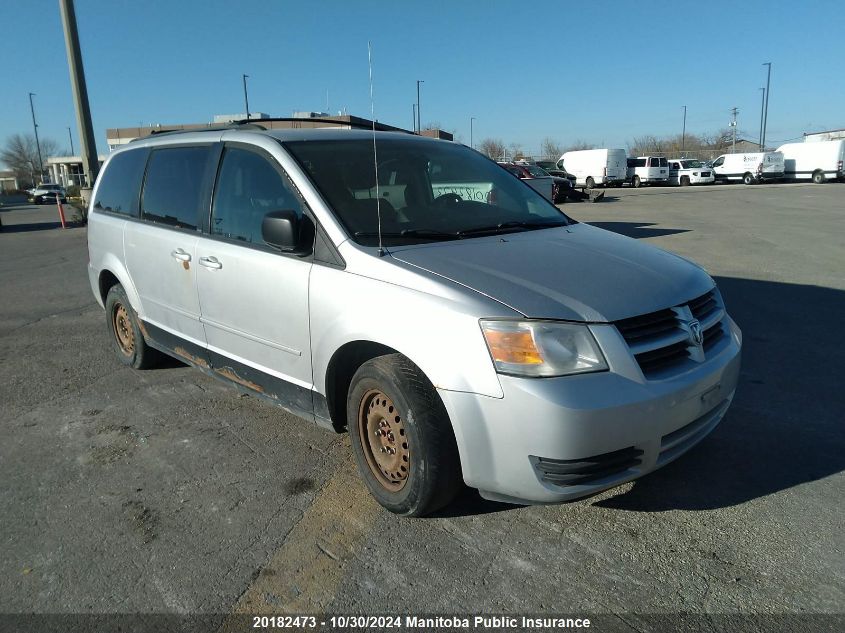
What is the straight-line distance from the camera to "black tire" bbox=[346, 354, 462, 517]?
2654mm

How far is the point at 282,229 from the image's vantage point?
3070 millimetres

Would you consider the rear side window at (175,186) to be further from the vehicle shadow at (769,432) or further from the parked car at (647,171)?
the parked car at (647,171)

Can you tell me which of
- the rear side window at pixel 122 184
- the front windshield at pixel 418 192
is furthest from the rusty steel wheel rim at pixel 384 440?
the rear side window at pixel 122 184

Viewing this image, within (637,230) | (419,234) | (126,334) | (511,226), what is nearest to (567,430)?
(419,234)

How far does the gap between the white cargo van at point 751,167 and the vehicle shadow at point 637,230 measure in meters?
27.8

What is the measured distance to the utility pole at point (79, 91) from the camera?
17.7 m

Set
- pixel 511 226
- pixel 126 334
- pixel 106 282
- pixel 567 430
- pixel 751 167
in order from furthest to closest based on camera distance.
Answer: pixel 751 167 → pixel 106 282 → pixel 126 334 → pixel 511 226 → pixel 567 430

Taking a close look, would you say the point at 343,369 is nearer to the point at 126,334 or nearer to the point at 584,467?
the point at 584,467

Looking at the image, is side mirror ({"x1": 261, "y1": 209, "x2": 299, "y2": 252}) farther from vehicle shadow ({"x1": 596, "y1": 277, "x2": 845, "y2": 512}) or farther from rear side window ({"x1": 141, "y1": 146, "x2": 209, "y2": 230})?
vehicle shadow ({"x1": 596, "y1": 277, "x2": 845, "y2": 512})

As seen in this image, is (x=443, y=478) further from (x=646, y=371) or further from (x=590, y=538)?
(x=646, y=371)

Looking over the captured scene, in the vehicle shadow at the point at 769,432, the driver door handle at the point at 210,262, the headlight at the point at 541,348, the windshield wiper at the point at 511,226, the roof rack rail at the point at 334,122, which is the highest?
the roof rack rail at the point at 334,122

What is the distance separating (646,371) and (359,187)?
5.87 feet

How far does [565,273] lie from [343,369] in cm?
→ 120

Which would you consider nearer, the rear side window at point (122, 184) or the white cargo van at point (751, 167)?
the rear side window at point (122, 184)
